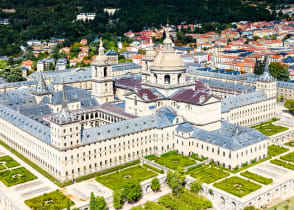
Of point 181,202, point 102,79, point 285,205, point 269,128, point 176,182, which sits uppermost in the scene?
point 102,79

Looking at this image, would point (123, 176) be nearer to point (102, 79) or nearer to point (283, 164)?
point (283, 164)

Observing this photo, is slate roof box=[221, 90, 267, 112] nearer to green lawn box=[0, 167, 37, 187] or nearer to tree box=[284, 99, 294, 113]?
tree box=[284, 99, 294, 113]

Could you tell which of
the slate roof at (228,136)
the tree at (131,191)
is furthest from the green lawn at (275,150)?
the tree at (131,191)

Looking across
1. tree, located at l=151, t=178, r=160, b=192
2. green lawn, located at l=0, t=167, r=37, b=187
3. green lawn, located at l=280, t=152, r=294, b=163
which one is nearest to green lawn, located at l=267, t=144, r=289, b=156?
green lawn, located at l=280, t=152, r=294, b=163

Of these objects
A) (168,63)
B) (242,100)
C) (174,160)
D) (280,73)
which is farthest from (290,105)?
(174,160)

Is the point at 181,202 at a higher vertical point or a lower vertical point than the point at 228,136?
lower

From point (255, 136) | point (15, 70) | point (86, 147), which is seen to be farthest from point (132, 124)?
point (15, 70)

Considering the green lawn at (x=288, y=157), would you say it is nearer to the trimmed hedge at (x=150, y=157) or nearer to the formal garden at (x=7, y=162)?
the trimmed hedge at (x=150, y=157)
